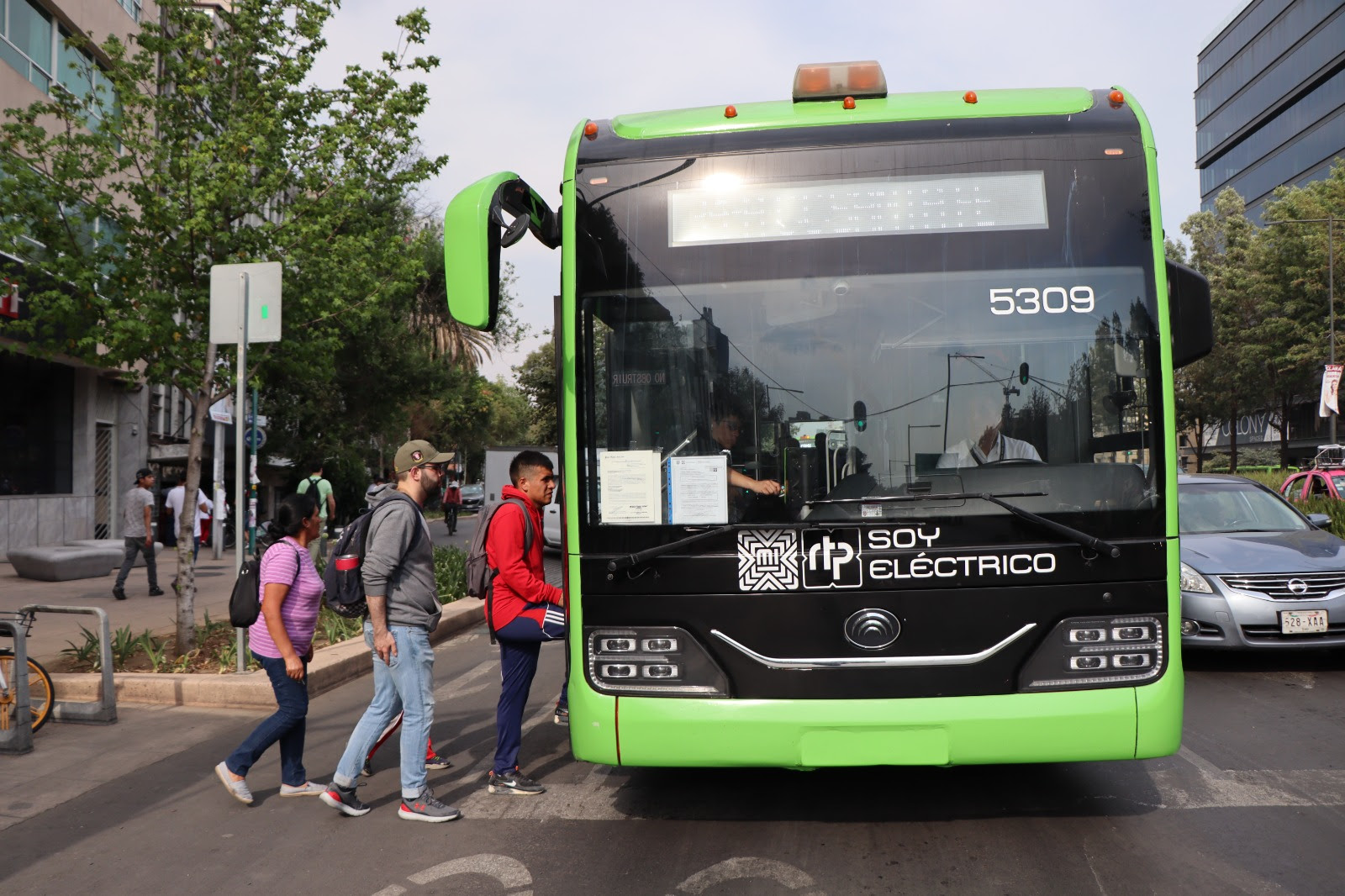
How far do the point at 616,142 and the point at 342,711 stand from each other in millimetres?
4821

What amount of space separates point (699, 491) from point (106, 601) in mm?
12289

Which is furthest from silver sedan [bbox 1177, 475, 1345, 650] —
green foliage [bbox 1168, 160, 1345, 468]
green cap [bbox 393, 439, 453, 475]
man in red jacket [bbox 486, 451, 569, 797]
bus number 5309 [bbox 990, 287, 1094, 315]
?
green foliage [bbox 1168, 160, 1345, 468]

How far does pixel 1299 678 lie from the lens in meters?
8.48

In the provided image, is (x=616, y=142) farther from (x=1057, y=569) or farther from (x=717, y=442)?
(x=1057, y=569)

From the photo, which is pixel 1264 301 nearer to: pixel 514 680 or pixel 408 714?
pixel 514 680

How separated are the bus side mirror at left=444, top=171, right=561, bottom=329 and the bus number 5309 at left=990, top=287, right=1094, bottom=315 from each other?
204cm

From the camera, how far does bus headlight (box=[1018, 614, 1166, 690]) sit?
461 centimetres

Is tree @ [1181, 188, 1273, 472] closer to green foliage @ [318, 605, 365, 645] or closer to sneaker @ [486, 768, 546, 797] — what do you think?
green foliage @ [318, 605, 365, 645]

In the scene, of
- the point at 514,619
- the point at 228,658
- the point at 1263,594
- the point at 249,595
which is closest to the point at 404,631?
the point at 514,619

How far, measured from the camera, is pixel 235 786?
18.3ft

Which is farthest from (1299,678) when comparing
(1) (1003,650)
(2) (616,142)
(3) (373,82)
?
(3) (373,82)

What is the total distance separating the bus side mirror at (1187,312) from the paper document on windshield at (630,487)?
2.31 meters

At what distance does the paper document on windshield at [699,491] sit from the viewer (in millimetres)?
4676

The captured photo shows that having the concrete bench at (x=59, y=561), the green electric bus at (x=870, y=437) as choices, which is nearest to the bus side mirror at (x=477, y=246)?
the green electric bus at (x=870, y=437)
